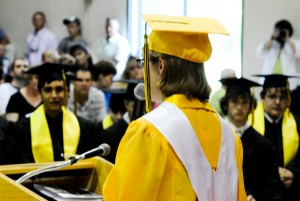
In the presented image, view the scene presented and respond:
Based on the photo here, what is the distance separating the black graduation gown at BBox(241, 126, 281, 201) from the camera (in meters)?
5.27

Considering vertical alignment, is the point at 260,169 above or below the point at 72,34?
below

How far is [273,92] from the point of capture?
→ 610 centimetres

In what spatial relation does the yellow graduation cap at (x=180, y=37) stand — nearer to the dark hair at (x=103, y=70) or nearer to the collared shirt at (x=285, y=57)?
the dark hair at (x=103, y=70)

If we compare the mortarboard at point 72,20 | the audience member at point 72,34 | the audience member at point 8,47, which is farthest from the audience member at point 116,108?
the mortarboard at point 72,20

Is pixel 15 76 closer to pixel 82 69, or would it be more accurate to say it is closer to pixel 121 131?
pixel 82 69

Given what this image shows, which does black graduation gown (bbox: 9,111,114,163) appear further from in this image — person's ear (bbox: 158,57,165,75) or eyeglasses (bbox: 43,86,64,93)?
person's ear (bbox: 158,57,165,75)

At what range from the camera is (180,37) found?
9.18ft

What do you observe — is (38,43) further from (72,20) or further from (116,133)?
(116,133)

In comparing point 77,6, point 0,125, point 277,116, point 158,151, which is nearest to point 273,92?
point 277,116

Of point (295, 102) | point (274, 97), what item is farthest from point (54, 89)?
point (295, 102)

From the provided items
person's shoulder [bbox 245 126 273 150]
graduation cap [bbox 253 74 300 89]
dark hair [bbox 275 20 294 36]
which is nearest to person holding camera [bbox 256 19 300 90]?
dark hair [bbox 275 20 294 36]

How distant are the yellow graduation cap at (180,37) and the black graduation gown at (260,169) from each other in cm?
258

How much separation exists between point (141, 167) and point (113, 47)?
9203 millimetres

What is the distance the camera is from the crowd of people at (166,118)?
2617 mm
